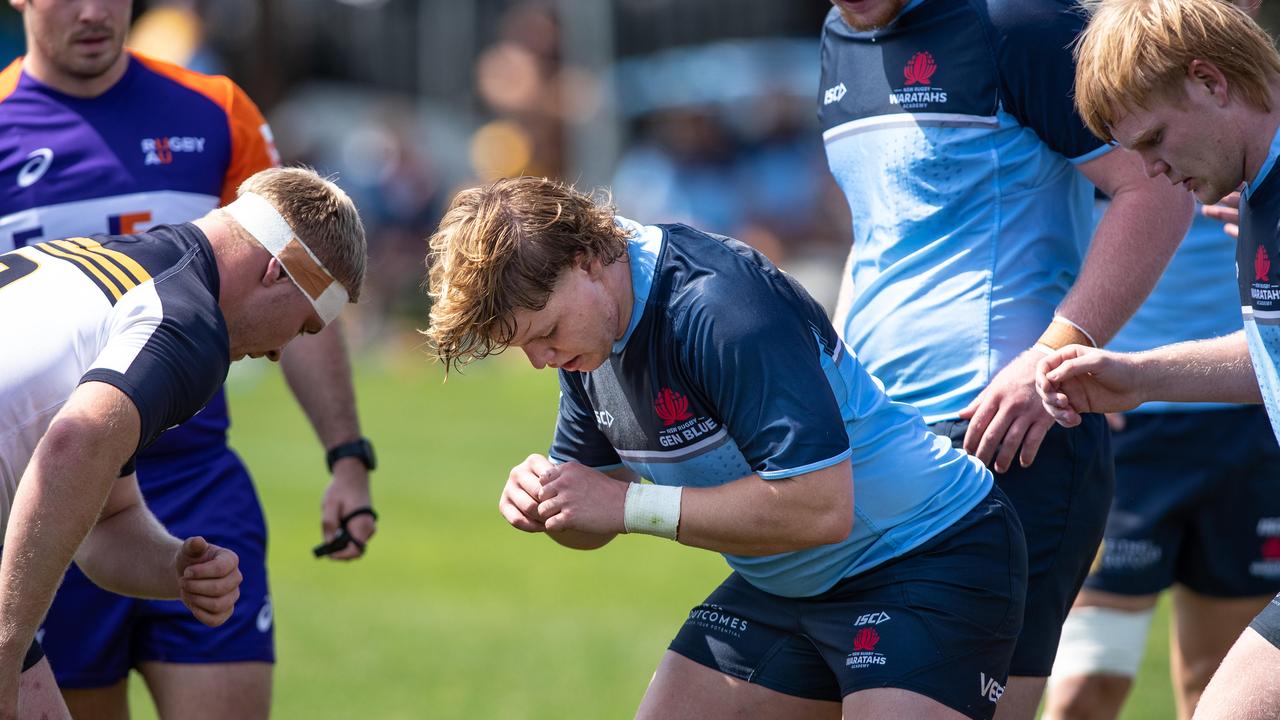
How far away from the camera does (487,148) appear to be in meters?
19.6

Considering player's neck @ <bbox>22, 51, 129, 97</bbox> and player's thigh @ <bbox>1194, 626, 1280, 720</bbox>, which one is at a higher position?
player's neck @ <bbox>22, 51, 129, 97</bbox>

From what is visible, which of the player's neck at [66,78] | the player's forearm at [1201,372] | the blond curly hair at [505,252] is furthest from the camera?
the player's neck at [66,78]

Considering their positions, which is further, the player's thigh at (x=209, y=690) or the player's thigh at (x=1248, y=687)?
the player's thigh at (x=209, y=690)

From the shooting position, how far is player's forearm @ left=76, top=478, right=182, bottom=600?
397cm

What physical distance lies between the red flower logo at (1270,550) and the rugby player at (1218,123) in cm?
210

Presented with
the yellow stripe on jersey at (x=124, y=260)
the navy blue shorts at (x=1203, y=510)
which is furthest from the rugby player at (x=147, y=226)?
the navy blue shorts at (x=1203, y=510)

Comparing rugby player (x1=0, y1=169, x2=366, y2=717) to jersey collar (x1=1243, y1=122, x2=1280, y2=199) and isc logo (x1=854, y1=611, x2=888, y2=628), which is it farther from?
jersey collar (x1=1243, y1=122, x2=1280, y2=199)

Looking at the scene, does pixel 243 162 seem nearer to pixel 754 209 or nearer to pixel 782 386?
pixel 782 386

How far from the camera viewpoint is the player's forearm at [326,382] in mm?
5121

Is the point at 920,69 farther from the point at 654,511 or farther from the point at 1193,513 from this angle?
the point at 1193,513

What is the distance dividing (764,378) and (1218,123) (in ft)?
3.82

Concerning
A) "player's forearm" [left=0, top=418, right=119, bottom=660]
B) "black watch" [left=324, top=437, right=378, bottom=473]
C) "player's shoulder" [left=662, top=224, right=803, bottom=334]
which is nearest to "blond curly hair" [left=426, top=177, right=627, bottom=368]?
"player's shoulder" [left=662, top=224, right=803, bottom=334]

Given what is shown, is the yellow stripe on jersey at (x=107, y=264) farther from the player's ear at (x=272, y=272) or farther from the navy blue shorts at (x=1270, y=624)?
the navy blue shorts at (x=1270, y=624)

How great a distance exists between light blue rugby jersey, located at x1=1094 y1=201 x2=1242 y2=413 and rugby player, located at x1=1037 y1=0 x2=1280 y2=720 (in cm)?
202
